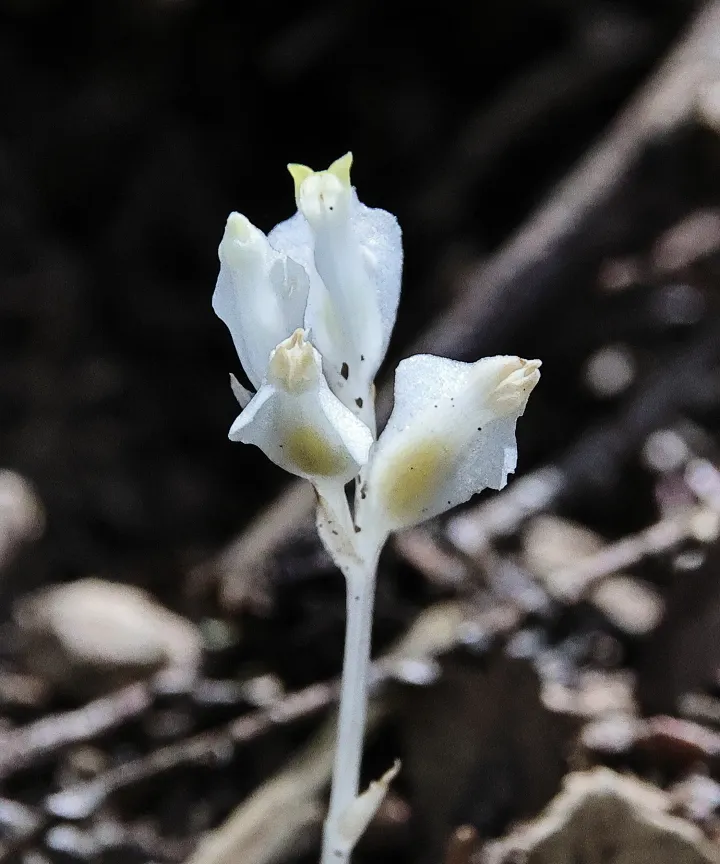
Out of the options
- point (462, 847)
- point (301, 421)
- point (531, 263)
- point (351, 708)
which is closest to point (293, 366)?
point (301, 421)

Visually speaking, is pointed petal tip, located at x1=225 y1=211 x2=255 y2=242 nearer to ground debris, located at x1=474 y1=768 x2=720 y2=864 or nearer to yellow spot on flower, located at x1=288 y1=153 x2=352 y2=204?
yellow spot on flower, located at x1=288 y1=153 x2=352 y2=204

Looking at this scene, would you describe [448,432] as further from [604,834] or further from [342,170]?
[604,834]

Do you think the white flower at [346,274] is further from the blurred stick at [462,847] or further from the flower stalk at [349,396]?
the blurred stick at [462,847]

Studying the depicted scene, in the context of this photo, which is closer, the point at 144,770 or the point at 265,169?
the point at 144,770

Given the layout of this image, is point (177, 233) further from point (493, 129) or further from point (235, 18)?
point (493, 129)

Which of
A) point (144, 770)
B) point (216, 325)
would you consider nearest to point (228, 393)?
point (216, 325)
